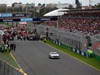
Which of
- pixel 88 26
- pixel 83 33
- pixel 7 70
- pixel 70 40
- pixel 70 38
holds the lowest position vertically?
pixel 70 40

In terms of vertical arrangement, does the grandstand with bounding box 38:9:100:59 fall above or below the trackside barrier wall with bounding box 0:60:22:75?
below

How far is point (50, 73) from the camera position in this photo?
1257 inches

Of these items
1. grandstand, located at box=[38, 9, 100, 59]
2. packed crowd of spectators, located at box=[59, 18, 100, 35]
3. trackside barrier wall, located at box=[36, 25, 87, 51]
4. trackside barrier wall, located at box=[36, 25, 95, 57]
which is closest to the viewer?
grandstand, located at box=[38, 9, 100, 59]

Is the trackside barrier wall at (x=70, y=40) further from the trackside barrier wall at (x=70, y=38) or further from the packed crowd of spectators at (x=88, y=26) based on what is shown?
the packed crowd of spectators at (x=88, y=26)

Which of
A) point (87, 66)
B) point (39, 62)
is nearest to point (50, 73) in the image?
point (87, 66)

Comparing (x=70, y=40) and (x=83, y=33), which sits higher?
(x=83, y=33)

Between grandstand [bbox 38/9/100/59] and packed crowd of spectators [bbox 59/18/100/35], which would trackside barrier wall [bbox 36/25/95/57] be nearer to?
grandstand [bbox 38/9/100/59]

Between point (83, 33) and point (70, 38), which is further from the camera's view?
point (70, 38)

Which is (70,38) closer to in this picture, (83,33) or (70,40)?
(70,40)

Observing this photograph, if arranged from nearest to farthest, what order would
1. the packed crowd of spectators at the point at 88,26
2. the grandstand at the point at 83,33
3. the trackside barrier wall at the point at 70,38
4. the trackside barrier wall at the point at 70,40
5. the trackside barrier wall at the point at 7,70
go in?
the trackside barrier wall at the point at 7,70
the grandstand at the point at 83,33
the trackside barrier wall at the point at 70,40
the trackside barrier wall at the point at 70,38
the packed crowd of spectators at the point at 88,26

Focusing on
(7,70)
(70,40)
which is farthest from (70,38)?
(7,70)

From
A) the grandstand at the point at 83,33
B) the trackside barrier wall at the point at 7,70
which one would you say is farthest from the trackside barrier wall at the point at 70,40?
the trackside barrier wall at the point at 7,70

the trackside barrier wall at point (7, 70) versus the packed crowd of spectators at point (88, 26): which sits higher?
the trackside barrier wall at point (7, 70)

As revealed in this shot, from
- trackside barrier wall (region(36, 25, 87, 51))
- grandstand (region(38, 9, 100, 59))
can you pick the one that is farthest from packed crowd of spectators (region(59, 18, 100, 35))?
trackside barrier wall (region(36, 25, 87, 51))
